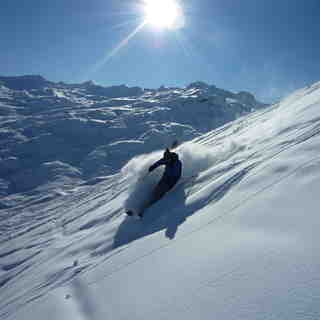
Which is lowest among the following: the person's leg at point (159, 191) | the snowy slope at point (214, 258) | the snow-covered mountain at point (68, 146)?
the snowy slope at point (214, 258)

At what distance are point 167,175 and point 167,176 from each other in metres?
0.03

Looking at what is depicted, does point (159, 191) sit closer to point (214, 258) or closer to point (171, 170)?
point (171, 170)

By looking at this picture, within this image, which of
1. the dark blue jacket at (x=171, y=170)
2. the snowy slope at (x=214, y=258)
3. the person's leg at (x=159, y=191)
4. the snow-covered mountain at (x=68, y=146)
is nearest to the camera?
the snowy slope at (x=214, y=258)

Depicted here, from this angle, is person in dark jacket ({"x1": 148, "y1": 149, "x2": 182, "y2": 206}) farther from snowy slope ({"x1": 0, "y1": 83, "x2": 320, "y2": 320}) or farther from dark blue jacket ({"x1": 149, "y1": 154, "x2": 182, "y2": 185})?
snowy slope ({"x1": 0, "y1": 83, "x2": 320, "y2": 320})

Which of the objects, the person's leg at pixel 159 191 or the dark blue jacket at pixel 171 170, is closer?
the person's leg at pixel 159 191

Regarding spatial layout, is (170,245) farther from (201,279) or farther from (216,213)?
(201,279)

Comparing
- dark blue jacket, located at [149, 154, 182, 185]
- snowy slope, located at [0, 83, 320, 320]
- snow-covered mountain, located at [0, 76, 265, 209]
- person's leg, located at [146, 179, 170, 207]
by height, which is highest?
snow-covered mountain, located at [0, 76, 265, 209]

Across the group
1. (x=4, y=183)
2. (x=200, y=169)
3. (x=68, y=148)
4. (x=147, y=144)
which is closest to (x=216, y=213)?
(x=200, y=169)

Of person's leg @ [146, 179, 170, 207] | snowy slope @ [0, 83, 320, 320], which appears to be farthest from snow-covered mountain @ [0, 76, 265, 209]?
snowy slope @ [0, 83, 320, 320]

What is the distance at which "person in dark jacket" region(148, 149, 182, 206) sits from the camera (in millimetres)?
7855

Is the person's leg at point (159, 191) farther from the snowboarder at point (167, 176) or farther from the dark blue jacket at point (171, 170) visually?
the dark blue jacket at point (171, 170)

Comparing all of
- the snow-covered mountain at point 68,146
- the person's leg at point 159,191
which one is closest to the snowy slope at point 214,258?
the person's leg at point 159,191

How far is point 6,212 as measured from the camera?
89.6 meters

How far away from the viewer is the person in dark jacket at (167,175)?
7.86m
